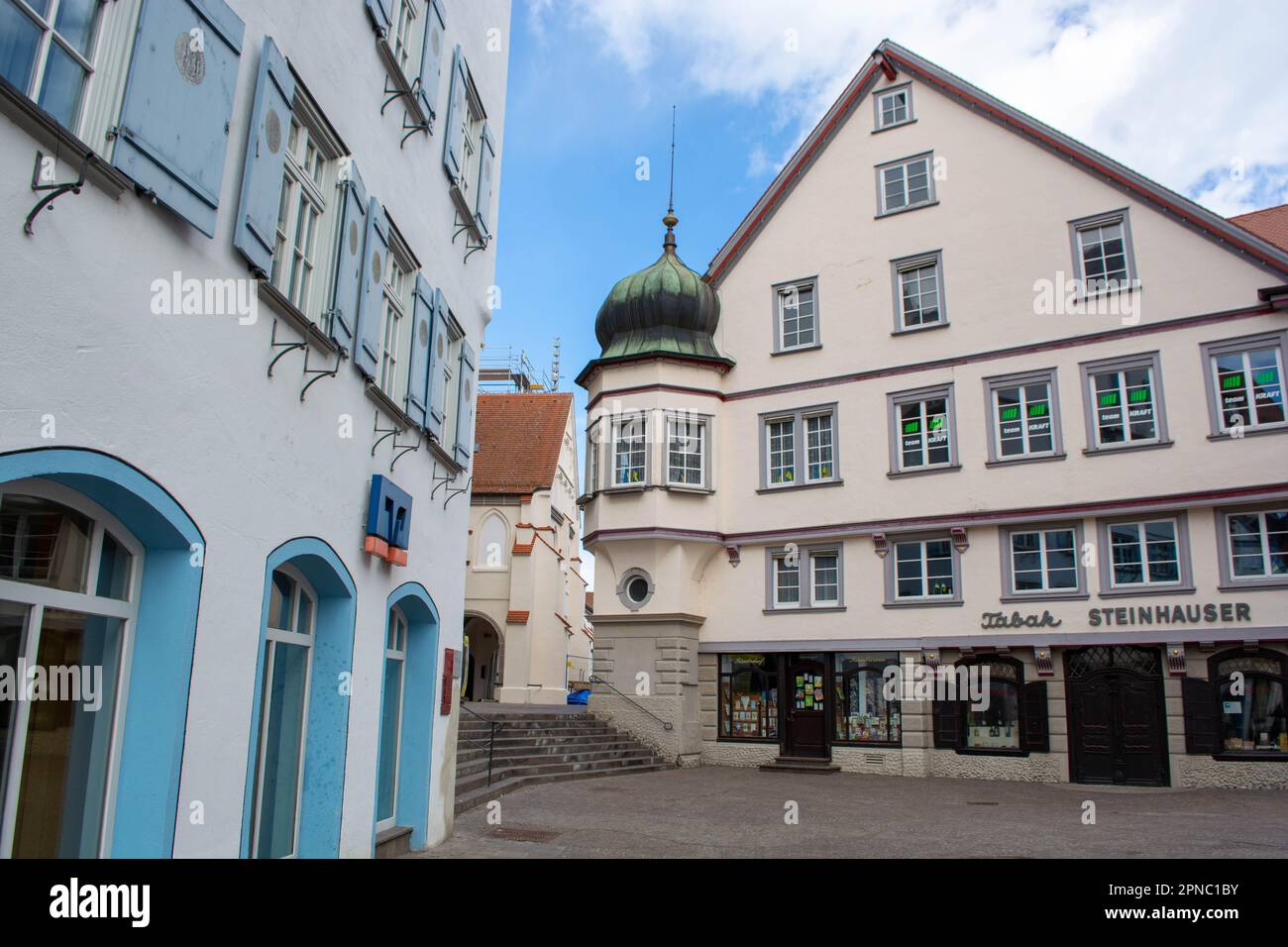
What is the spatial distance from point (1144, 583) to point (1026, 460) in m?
3.36

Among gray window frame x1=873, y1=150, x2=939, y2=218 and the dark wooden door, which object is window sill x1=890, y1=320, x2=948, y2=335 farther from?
the dark wooden door

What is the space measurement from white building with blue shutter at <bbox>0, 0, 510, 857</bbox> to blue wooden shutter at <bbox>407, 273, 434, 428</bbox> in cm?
4

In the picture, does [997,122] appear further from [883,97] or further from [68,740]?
[68,740]

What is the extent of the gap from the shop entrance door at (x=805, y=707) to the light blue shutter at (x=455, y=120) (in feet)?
49.9

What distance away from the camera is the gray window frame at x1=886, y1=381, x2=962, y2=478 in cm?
2275

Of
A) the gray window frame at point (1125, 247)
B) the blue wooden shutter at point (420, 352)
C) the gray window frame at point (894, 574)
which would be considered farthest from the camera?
the gray window frame at point (894, 574)

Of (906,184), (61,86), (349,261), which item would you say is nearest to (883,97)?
(906,184)

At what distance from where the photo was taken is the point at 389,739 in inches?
441

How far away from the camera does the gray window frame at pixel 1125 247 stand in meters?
21.5

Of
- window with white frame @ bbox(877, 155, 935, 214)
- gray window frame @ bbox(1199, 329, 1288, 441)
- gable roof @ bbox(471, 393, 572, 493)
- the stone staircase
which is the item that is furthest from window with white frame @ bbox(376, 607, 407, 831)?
gable roof @ bbox(471, 393, 572, 493)

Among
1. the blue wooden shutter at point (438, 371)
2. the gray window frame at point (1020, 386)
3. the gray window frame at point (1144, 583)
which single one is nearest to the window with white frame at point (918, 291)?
the gray window frame at point (1020, 386)

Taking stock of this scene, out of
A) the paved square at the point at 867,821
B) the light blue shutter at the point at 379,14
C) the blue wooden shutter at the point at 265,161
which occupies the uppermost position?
the light blue shutter at the point at 379,14

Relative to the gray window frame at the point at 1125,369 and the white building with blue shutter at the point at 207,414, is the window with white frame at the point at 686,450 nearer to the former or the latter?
the gray window frame at the point at 1125,369

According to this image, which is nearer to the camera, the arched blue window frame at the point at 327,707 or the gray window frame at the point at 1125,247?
the arched blue window frame at the point at 327,707
